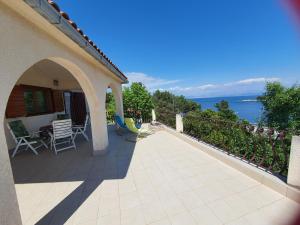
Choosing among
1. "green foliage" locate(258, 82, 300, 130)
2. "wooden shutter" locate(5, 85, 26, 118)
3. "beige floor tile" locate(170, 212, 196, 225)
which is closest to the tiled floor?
"beige floor tile" locate(170, 212, 196, 225)

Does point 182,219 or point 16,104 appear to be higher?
point 16,104

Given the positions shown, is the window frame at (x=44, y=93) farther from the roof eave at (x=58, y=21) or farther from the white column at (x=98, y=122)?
the roof eave at (x=58, y=21)

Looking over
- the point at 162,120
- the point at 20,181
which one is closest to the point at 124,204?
the point at 20,181

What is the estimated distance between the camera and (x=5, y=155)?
1658mm

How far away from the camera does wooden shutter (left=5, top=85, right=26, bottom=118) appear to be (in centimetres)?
605

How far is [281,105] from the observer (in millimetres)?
21875

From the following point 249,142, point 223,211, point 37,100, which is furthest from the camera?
point 37,100

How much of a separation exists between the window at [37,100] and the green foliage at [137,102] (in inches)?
227

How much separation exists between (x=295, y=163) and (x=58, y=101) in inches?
409

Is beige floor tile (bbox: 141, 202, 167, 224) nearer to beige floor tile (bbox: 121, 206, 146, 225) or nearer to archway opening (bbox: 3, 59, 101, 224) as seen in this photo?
beige floor tile (bbox: 121, 206, 146, 225)

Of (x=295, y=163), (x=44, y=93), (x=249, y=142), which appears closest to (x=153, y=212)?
(x=295, y=163)

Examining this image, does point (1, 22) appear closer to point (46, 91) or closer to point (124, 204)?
point (124, 204)

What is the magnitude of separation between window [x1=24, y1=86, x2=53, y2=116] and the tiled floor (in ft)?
11.6

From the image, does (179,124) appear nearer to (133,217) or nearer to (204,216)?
(204,216)
